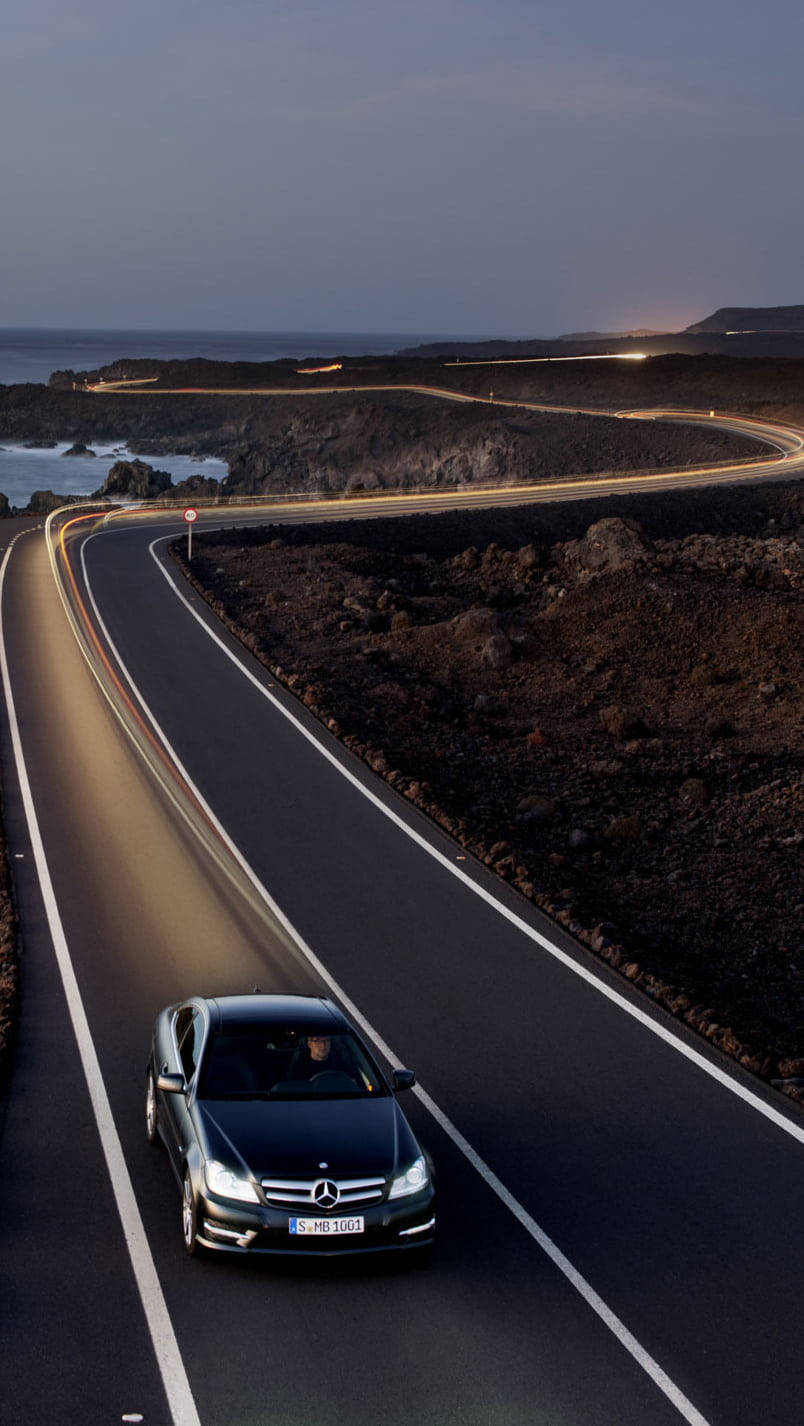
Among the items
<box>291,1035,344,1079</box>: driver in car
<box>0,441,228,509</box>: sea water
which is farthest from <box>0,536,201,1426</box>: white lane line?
<box>0,441,228,509</box>: sea water

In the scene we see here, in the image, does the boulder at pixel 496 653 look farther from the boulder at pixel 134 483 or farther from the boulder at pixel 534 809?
the boulder at pixel 134 483

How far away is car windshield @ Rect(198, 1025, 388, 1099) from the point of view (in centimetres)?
949

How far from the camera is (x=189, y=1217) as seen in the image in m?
8.84

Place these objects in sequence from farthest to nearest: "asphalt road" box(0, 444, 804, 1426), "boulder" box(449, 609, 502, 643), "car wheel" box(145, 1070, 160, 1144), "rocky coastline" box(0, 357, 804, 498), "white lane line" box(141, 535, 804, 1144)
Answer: "rocky coastline" box(0, 357, 804, 498)
"boulder" box(449, 609, 502, 643)
"white lane line" box(141, 535, 804, 1144)
"car wheel" box(145, 1070, 160, 1144)
"asphalt road" box(0, 444, 804, 1426)

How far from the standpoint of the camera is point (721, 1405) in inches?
303

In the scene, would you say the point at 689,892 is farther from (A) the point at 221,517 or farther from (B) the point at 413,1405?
(A) the point at 221,517

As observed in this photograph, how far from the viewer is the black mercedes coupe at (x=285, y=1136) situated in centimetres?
847

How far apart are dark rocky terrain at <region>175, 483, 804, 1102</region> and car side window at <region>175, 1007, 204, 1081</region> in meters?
5.45

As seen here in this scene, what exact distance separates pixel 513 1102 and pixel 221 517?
174 ft

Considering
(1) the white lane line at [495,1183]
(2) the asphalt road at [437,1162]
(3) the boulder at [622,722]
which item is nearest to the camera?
(2) the asphalt road at [437,1162]

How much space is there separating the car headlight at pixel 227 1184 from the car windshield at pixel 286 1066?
2.55ft

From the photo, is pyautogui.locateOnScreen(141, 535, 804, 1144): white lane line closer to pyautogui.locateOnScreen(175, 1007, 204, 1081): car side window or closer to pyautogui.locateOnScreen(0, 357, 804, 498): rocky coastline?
pyautogui.locateOnScreen(175, 1007, 204, 1081): car side window

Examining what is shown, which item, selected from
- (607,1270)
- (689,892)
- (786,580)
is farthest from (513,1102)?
(786,580)

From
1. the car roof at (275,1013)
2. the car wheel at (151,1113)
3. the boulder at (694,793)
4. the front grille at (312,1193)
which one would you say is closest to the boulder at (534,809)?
the boulder at (694,793)
